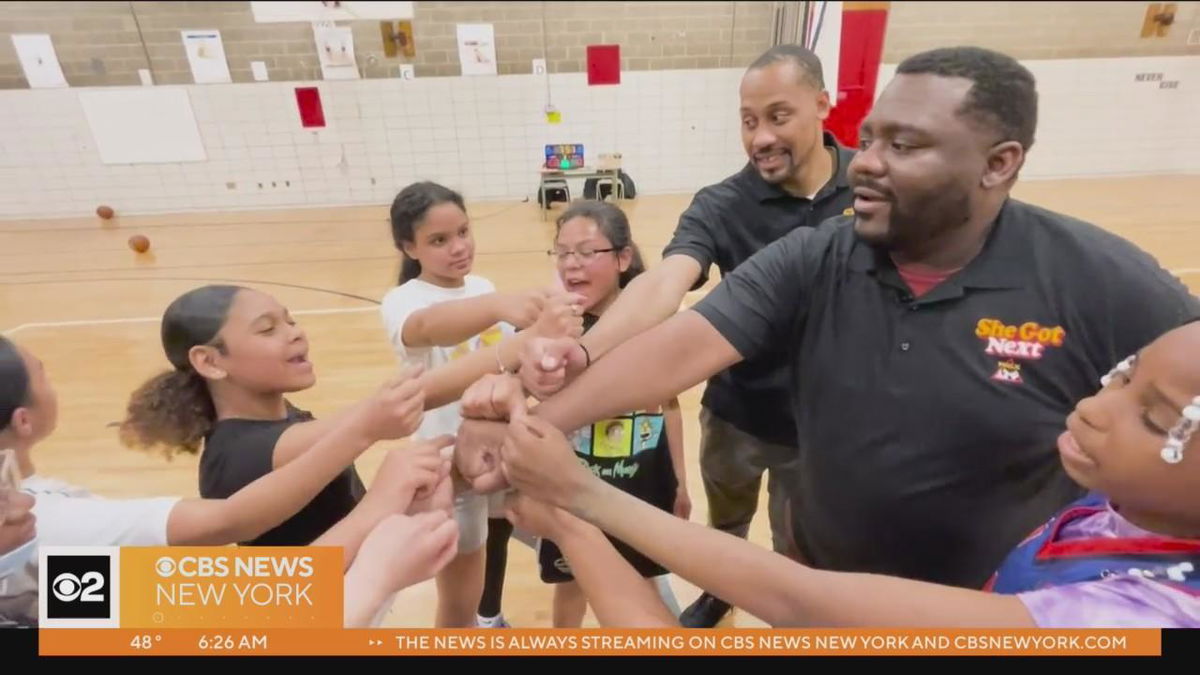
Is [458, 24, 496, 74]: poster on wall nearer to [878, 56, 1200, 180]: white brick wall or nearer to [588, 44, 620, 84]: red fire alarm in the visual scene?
[588, 44, 620, 84]: red fire alarm

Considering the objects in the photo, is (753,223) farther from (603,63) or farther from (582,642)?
(582,642)

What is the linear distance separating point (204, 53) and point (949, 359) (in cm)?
127

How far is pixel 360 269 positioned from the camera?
3566 mm

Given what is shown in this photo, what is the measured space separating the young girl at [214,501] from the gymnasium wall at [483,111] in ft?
0.92

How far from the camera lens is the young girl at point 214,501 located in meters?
0.72

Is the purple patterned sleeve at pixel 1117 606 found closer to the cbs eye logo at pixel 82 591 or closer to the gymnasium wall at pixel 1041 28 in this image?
the gymnasium wall at pixel 1041 28

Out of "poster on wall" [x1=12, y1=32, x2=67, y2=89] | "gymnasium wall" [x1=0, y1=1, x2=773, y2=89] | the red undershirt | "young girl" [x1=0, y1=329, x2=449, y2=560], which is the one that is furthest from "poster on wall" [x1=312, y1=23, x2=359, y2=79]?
the red undershirt

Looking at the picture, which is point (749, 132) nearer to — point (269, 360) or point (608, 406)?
point (608, 406)

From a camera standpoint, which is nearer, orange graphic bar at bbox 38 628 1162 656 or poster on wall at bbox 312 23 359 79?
orange graphic bar at bbox 38 628 1162 656

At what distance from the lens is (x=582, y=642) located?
62cm

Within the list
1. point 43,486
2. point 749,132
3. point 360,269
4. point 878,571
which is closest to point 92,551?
point 43,486

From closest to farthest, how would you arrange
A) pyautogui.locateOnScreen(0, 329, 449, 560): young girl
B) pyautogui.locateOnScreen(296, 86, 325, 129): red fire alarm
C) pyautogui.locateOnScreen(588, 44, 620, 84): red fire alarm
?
pyautogui.locateOnScreen(0, 329, 449, 560): young girl → pyautogui.locateOnScreen(588, 44, 620, 84): red fire alarm → pyautogui.locateOnScreen(296, 86, 325, 129): red fire alarm

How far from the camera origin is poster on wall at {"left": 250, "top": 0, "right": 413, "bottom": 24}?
534mm

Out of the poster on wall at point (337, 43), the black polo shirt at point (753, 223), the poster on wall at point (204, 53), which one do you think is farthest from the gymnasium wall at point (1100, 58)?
the poster on wall at point (204, 53)
